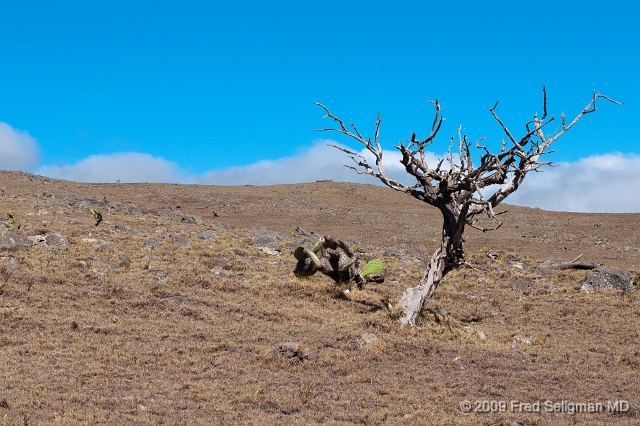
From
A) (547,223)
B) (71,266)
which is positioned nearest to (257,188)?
(547,223)

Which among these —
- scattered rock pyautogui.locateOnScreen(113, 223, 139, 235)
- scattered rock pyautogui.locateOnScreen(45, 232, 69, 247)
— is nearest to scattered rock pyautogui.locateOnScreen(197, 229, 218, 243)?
scattered rock pyautogui.locateOnScreen(113, 223, 139, 235)

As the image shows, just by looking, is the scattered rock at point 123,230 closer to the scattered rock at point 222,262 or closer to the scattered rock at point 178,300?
the scattered rock at point 222,262

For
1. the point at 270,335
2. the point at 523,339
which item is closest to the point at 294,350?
the point at 270,335

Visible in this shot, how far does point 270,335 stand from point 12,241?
12779 mm

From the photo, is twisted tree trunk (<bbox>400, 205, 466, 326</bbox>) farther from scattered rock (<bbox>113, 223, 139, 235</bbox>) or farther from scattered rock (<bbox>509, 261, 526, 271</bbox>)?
scattered rock (<bbox>113, 223, 139, 235</bbox>)

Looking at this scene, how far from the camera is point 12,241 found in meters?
20.3

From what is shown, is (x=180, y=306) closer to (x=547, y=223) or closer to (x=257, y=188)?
(x=547, y=223)

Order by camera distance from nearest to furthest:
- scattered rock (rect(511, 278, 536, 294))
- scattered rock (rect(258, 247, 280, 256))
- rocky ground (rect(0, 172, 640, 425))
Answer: rocky ground (rect(0, 172, 640, 425)) → scattered rock (rect(511, 278, 536, 294)) → scattered rock (rect(258, 247, 280, 256))

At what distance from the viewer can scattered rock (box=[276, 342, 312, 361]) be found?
38.2 ft

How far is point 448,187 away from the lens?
48.1 feet

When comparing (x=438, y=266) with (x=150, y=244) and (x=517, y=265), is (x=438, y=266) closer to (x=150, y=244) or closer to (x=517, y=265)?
(x=517, y=265)

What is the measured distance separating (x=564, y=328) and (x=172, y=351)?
1157cm

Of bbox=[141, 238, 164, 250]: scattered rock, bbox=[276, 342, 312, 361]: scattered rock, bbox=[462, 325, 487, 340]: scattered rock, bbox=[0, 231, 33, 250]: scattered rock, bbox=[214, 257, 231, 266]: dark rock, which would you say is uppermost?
bbox=[141, 238, 164, 250]: scattered rock

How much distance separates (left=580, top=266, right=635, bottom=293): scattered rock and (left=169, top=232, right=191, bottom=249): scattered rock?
56.4ft
